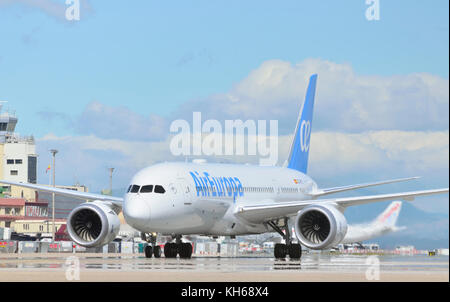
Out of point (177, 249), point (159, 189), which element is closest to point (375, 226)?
point (177, 249)

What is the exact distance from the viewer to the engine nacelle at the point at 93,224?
36969 millimetres

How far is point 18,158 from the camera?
6447 inches

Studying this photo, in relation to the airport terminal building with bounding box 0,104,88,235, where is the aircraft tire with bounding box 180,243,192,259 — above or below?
below

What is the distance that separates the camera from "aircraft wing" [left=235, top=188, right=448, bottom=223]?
38.0 m

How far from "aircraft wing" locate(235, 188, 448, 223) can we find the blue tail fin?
1044 centimetres

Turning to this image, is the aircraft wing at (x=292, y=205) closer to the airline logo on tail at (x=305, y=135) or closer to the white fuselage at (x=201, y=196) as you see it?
the white fuselage at (x=201, y=196)

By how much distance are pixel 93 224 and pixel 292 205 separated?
28.5 feet

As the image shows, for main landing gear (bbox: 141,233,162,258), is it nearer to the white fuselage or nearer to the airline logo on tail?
the white fuselage

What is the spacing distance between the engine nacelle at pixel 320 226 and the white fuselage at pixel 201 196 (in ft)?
14.1

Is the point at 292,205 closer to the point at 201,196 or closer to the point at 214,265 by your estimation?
the point at 201,196

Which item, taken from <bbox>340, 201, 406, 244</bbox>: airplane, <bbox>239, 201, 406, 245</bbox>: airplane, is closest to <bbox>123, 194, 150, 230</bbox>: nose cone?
<bbox>239, 201, 406, 245</bbox>: airplane

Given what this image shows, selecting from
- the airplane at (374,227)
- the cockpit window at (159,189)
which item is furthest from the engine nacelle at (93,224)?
the airplane at (374,227)
